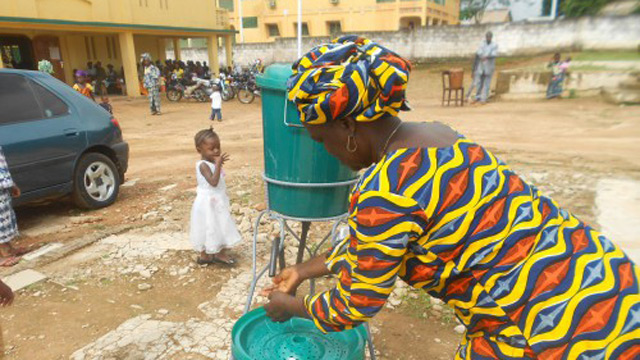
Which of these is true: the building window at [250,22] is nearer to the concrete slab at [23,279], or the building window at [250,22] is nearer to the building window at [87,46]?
the building window at [87,46]

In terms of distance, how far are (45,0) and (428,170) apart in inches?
708

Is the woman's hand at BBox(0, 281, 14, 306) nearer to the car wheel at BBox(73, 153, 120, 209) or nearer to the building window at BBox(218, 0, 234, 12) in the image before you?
the car wheel at BBox(73, 153, 120, 209)

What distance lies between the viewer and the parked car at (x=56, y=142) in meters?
4.20

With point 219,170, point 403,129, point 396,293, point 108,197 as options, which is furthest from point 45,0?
point 403,129

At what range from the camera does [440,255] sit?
3.74 feet

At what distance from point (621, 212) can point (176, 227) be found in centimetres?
468

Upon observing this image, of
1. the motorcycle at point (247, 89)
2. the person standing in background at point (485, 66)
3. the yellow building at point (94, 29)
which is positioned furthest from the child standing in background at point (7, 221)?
the yellow building at point (94, 29)

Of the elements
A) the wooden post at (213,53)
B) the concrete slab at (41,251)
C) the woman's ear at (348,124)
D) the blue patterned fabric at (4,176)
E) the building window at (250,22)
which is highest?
the building window at (250,22)

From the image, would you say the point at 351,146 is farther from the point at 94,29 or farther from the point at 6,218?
the point at 94,29

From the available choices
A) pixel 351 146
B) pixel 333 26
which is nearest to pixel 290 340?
pixel 351 146

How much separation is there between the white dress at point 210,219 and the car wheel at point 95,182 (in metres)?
2.03

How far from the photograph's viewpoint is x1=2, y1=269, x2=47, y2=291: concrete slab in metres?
3.37

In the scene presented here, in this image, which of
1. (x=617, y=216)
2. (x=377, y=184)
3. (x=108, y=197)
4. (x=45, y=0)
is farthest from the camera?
(x=45, y=0)

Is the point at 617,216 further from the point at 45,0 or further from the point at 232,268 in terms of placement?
the point at 45,0
